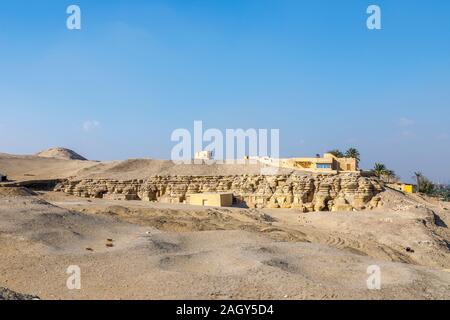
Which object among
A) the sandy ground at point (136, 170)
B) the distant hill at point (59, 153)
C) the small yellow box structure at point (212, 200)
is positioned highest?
the distant hill at point (59, 153)

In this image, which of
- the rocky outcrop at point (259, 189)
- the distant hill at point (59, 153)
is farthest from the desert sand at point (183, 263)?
the distant hill at point (59, 153)

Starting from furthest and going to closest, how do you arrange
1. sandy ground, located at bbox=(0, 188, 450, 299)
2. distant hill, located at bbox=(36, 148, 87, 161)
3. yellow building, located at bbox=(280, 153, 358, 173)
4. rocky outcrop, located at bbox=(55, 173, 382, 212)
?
distant hill, located at bbox=(36, 148, 87, 161), yellow building, located at bbox=(280, 153, 358, 173), rocky outcrop, located at bbox=(55, 173, 382, 212), sandy ground, located at bbox=(0, 188, 450, 299)

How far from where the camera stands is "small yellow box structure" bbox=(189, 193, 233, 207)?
27.7 metres

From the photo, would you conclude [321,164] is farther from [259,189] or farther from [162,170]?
[162,170]

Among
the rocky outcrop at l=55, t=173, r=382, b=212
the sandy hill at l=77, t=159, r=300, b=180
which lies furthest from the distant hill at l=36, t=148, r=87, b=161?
the rocky outcrop at l=55, t=173, r=382, b=212

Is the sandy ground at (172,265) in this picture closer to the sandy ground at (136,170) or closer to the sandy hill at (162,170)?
the sandy hill at (162,170)

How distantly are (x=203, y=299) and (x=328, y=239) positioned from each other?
1207 centimetres

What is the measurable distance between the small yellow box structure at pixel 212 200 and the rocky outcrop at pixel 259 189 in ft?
6.64

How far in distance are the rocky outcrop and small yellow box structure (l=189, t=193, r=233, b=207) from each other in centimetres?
203

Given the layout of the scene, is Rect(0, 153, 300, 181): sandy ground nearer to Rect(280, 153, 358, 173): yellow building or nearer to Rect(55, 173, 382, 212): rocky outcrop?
Rect(55, 173, 382, 212): rocky outcrop

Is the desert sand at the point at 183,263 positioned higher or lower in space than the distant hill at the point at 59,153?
lower

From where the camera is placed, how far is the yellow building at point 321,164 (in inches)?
1324

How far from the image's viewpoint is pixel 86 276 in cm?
842
